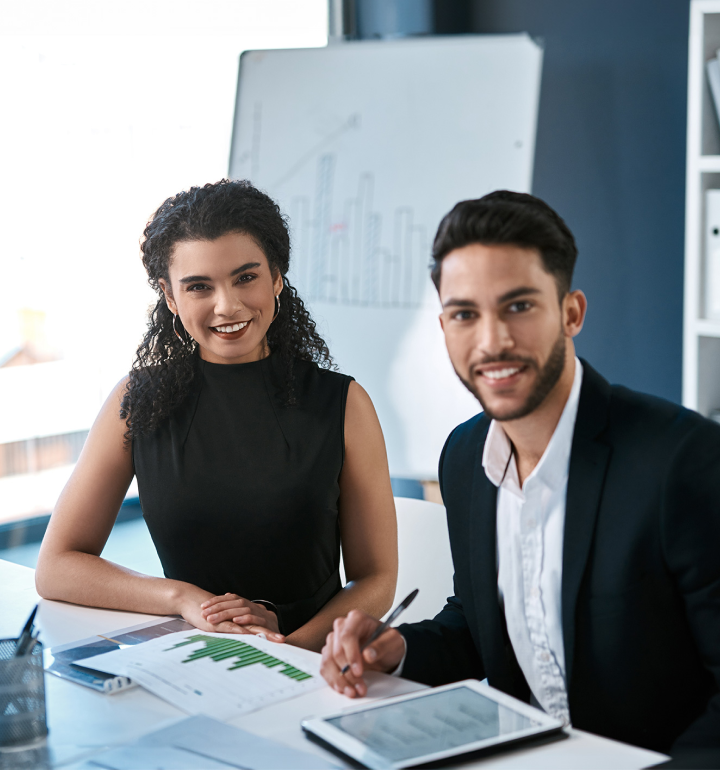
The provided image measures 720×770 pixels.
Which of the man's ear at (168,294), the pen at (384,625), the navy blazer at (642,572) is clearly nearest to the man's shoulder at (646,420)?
the navy blazer at (642,572)

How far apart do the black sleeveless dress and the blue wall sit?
1.47m

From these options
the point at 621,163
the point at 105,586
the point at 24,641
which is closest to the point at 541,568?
the point at 24,641

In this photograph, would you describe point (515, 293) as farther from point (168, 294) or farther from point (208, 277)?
point (168, 294)

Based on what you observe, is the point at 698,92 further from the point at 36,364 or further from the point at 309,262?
the point at 36,364

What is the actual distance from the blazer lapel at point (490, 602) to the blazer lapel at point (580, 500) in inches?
4.3

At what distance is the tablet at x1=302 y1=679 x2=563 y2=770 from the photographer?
94cm

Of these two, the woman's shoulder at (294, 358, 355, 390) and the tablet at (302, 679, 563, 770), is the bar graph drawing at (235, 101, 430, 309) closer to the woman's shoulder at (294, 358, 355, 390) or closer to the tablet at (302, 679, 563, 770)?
the woman's shoulder at (294, 358, 355, 390)

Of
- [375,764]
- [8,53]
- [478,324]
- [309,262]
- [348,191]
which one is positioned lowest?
[375,764]

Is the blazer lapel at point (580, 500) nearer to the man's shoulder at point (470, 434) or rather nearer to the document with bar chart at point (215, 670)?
the man's shoulder at point (470, 434)

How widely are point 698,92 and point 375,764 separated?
206cm

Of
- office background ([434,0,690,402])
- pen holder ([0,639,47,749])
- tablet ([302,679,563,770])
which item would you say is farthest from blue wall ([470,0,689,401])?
pen holder ([0,639,47,749])

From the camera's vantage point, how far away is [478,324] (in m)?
1.15

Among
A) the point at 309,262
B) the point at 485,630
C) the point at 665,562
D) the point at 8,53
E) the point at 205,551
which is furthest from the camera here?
the point at 8,53

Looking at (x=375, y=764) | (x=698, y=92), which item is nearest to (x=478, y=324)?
(x=375, y=764)
